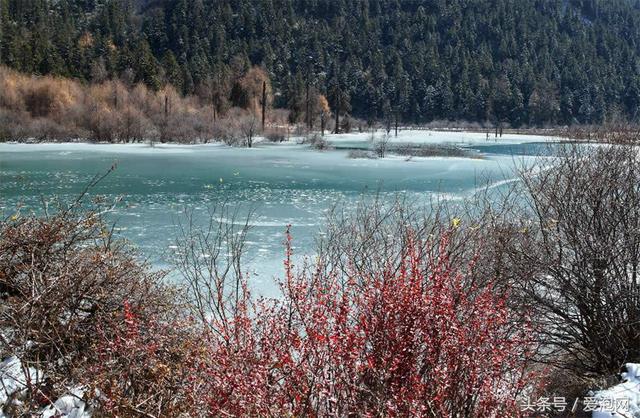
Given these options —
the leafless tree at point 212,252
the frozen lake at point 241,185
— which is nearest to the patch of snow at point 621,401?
the leafless tree at point 212,252

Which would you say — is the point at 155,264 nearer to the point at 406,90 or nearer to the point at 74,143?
the point at 74,143

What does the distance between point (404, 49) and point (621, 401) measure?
17065 centimetres

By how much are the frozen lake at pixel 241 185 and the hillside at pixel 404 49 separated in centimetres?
5979

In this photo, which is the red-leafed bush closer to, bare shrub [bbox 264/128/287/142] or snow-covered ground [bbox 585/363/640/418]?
snow-covered ground [bbox 585/363/640/418]

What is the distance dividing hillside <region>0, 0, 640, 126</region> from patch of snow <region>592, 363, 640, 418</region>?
9092 centimetres

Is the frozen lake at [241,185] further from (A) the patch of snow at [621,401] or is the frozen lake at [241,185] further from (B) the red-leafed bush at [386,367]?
(B) the red-leafed bush at [386,367]

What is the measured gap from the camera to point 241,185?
24703 mm

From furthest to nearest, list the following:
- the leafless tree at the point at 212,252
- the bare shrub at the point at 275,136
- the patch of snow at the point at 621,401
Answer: the bare shrub at the point at 275,136 → the leafless tree at the point at 212,252 → the patch of snow at the point at 621,401

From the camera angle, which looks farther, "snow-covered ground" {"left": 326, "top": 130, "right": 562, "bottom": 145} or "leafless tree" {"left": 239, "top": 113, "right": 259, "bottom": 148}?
"snow-covered ground" {"left": 326, "top": 130, "right": 562, "bottom": 145}

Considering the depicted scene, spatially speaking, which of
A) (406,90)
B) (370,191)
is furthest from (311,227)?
(406,90)

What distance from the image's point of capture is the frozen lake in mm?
14070

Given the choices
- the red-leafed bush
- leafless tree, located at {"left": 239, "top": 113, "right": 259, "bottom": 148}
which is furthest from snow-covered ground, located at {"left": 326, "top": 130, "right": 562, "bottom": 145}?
the red-leafed bush

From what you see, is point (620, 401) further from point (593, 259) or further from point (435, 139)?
point (435, 139)

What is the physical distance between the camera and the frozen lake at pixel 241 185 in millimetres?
14070
